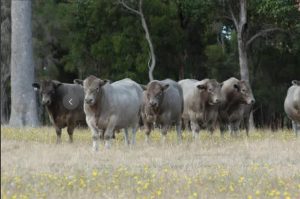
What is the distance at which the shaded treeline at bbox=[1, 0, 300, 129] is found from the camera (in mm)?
40531

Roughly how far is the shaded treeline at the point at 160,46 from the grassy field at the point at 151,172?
22975 mm

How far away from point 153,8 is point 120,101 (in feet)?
74.4

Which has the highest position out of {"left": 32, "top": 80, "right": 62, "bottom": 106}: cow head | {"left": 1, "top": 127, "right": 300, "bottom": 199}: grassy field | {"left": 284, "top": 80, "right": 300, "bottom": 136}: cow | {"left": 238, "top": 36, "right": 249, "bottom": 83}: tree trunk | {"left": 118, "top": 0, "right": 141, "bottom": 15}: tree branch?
{"left": 118, "top": 0, "right": 141, "bottom": 15}: tree branch

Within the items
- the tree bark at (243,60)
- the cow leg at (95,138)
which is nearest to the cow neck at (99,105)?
the cow leg at (95,138)

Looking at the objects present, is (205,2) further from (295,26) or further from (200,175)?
(200,175)

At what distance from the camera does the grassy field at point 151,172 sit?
11148mm

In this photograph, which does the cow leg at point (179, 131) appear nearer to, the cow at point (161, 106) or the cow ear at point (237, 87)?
the cow at point (161, 106)

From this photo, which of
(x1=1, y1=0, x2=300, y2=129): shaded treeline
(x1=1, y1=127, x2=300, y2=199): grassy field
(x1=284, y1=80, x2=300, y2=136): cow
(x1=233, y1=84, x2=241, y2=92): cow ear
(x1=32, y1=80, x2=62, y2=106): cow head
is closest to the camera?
(x1=1, y1=127, x2=300, y2=199): grassy field

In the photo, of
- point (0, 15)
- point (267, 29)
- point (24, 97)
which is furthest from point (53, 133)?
point (0, 15)

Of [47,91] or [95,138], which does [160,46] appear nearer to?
[47,91]

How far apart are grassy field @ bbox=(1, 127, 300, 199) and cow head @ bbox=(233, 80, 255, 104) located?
620cm

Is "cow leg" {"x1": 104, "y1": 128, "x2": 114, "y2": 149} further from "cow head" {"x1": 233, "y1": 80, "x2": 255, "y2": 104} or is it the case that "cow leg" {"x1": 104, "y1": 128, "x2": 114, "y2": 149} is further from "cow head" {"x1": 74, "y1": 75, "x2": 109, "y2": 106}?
"cow head" {"x1": 233, "y1": 80, "x2": 255, "y2": 104}

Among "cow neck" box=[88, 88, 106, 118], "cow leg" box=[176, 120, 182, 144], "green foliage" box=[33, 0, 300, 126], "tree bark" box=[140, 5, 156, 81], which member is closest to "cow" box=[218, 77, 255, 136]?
"cow leg" box=[176, 120, 182, 144]

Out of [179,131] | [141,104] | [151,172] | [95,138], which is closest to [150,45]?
[179,131]
